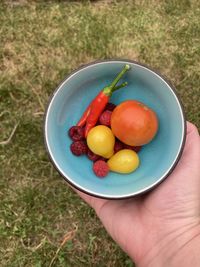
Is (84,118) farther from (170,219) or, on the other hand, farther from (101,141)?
(170,219)

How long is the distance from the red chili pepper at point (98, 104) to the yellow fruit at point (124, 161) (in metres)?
0.13

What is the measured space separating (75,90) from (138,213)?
457 millimetres

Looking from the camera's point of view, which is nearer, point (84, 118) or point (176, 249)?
point (176, 249)

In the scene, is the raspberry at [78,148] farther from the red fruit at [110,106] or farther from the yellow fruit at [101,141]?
the red fruit at [110,106]

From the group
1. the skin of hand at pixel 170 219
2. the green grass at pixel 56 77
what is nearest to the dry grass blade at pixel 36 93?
the green grass at pixel 56 77

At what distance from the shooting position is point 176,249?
56.4 inches

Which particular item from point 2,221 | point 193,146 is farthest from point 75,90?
point 2,221

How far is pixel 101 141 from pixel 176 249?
408mm

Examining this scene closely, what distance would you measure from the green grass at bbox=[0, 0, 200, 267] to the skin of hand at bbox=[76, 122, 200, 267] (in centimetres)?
43

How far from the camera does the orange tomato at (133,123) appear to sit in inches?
56.4

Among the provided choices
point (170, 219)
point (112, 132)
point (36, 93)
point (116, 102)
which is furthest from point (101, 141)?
point (36, 93)

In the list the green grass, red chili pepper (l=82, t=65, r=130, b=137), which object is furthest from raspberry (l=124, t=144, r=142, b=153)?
the green grass

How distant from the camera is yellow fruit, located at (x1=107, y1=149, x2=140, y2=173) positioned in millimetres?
1473

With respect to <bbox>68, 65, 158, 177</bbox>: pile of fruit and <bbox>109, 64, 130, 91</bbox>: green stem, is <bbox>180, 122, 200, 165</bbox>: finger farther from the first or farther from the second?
<bbox>109, 64, 130, 91</bbox>: green stem
